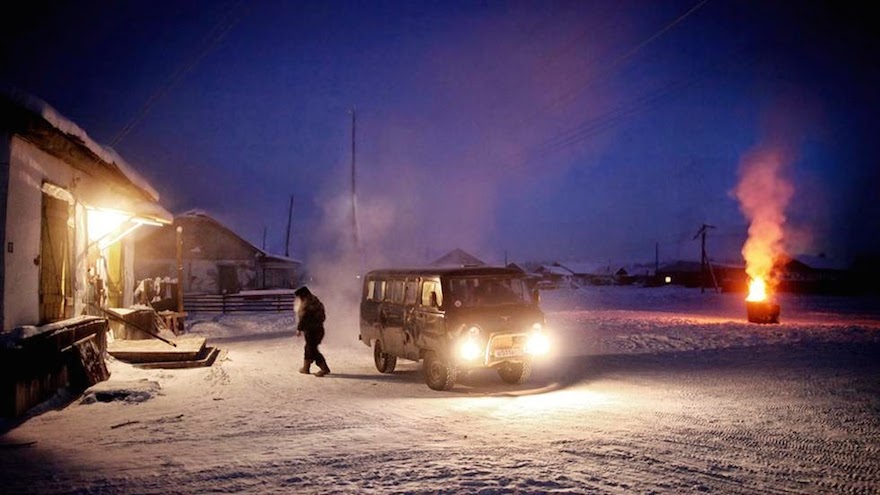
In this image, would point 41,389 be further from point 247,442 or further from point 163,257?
point 163,257

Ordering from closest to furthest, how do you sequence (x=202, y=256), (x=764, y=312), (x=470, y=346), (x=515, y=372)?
(x=470, y=346)
(x=515, y=372)
(x=764, y=312)
(x=202, y=256)

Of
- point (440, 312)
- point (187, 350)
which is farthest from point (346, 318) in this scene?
point (440, 312)

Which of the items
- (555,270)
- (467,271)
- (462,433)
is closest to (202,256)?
(467,271)

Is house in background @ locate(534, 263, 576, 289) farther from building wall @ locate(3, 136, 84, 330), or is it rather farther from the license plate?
building wall @ locate(3, 136, 84, 330)

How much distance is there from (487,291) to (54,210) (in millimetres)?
8419

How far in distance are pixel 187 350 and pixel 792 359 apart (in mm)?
15104

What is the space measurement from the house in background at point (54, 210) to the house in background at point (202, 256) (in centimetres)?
2734

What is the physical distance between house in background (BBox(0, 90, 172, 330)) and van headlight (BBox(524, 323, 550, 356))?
8594 mm

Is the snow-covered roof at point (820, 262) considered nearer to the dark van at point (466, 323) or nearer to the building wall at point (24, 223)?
the dark van at point (466, 323)

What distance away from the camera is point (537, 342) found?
11492mm

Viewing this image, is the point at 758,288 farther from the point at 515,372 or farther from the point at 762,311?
the point at 515,372

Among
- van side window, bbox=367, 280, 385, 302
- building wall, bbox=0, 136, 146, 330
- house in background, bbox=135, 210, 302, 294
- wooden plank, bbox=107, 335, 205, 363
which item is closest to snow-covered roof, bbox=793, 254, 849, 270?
house in background, bbox=135, 210, 302, 294

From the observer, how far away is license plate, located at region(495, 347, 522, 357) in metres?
11.0

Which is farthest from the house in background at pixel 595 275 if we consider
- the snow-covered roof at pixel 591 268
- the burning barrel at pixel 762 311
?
the burning barrel at pixel 762 311
